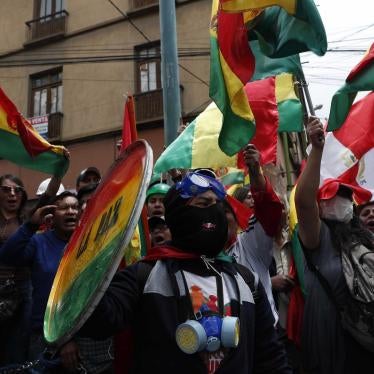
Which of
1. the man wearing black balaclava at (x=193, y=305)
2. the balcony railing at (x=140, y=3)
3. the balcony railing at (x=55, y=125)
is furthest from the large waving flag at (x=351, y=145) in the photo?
the balcony railing at (x=55, y=125)

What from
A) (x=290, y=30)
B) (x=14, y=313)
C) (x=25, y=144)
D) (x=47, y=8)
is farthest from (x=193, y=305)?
(x=47, y=8)

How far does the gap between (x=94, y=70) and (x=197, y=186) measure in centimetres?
1335

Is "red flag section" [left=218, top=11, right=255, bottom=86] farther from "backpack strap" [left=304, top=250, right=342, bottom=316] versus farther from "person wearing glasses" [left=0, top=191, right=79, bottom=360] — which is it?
"person wearing glasses" [left=0, top=191, right=79, bottom=360]

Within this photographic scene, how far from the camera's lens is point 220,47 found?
10.9 ft

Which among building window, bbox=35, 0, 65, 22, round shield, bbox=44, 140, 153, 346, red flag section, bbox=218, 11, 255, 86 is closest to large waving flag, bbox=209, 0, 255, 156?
red flag section, bbox=218, 11, 255, 86

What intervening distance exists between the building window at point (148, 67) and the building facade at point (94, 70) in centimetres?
3

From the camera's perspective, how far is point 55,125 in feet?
48.4

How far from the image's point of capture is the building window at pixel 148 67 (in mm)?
13891

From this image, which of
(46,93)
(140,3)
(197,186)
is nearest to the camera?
(197,186)

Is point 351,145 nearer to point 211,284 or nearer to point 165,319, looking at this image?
point 211,284

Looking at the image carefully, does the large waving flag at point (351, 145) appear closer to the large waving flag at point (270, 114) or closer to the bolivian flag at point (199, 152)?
the large waving flag at point (270, 114)

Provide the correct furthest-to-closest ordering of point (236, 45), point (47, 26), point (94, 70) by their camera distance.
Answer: point (47, 26), point (94, 70), point (236, 45)

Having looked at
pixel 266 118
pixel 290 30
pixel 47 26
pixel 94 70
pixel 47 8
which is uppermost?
pixel 47 8

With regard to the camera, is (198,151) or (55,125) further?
(55,125)
